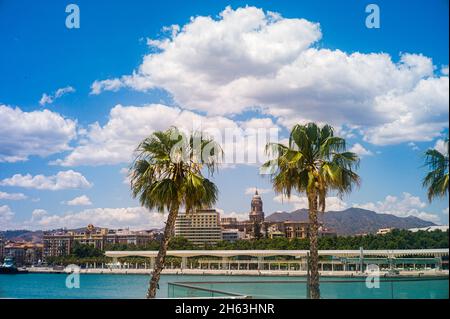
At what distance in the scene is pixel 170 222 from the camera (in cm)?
1071

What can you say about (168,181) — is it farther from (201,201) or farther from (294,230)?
(294,230)

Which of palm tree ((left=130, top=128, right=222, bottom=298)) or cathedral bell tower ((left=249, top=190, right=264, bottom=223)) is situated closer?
palm tree ((left=130, top=128, right=222, bottom=298))

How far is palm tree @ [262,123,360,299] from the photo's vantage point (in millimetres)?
10859

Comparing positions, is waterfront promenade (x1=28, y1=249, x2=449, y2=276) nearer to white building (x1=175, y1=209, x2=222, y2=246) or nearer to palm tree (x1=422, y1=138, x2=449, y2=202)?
white building (x1=175, y1=209, x2=222, y2=246)

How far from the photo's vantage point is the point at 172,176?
421 inches

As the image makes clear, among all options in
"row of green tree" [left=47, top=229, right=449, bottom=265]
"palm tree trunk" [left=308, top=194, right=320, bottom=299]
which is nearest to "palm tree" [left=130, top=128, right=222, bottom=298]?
"palm tree trunk" [left=308, top=194, right=320, bottom=299]

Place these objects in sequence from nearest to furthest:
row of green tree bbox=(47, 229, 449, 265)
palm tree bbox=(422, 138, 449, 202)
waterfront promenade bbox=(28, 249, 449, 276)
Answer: palm tree bbox=(422, 138, 449, 202), waterfront promenade bbox=(28, 249, 449, 276), row of green tree bbox=(47, 229, 449, 265)

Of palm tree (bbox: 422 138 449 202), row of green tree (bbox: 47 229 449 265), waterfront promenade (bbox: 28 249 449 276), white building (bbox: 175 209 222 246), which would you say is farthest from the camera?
white building (bbox: 175 209 222 246)

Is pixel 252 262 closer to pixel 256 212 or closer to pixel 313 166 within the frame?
pixel 256 212

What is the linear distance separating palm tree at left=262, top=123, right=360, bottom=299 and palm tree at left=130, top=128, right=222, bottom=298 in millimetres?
1392

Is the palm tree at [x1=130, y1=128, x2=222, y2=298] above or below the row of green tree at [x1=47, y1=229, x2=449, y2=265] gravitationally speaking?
above

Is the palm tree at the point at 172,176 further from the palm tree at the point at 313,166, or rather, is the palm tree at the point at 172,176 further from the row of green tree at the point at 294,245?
the row of green tree at the point at 294,245
